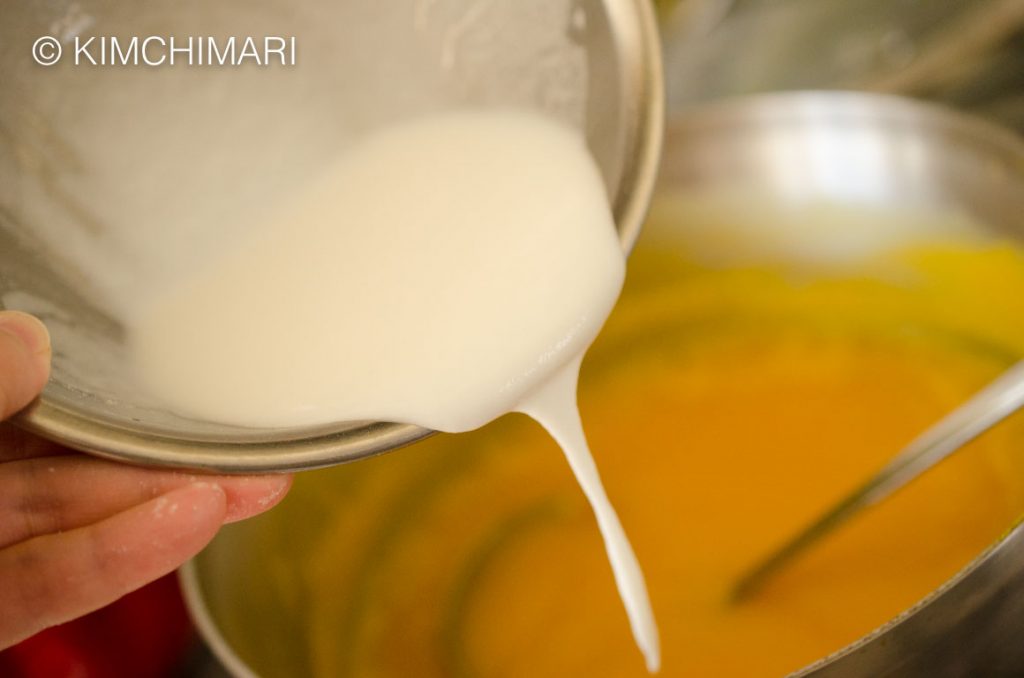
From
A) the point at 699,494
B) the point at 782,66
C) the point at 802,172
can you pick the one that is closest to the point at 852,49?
the point at 782,66

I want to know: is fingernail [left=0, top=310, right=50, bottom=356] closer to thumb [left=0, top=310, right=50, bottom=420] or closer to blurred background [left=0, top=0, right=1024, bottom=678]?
thumb [left=0, top=310, right=50, bottom=420]

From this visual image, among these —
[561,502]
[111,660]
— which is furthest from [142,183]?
[561,502]

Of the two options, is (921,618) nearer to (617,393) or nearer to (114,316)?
(114,316)

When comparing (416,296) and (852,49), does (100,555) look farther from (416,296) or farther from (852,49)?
(852,49)

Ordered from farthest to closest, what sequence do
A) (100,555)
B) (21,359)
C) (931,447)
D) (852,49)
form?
(852,49), (931,447), (100,555), (21,359)

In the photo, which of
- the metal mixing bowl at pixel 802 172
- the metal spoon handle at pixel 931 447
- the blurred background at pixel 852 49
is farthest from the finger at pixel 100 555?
the blurred background at pixel 852 49
